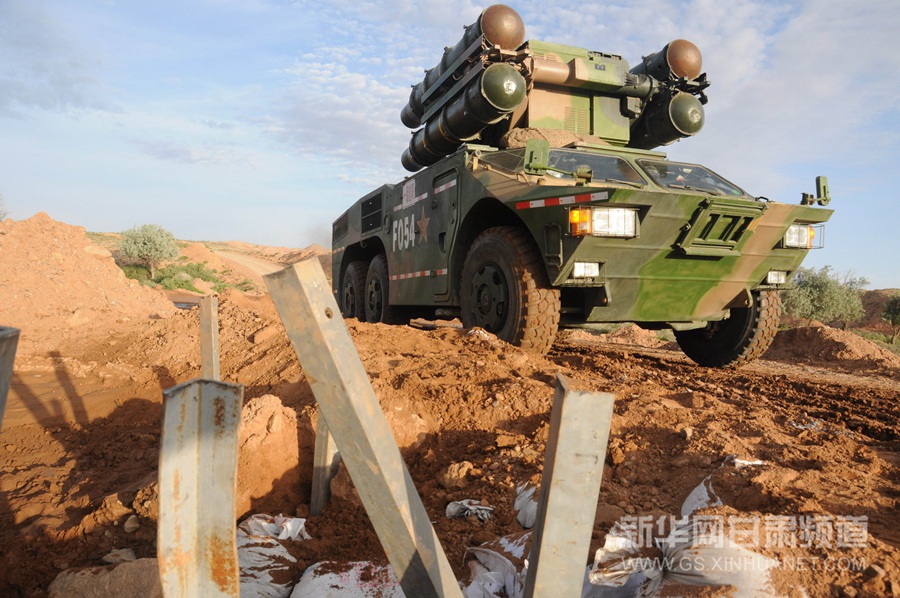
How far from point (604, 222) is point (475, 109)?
7.61 feet

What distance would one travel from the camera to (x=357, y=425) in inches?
55.7

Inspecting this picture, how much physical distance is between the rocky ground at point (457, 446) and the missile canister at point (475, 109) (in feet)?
7.10

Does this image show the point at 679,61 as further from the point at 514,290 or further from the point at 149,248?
the point at 149,248

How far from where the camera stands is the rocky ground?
2238mm

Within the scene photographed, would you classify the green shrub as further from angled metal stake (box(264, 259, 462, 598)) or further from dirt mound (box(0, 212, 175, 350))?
angled metal stake (box(264, 259, 462, 598))

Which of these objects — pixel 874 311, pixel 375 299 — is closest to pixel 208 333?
pixel 375 299

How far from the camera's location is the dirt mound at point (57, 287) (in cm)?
805

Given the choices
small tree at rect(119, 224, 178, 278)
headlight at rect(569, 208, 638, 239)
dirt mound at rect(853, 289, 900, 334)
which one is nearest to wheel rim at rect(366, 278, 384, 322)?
headlight at rect(569, 208, 638, 239)

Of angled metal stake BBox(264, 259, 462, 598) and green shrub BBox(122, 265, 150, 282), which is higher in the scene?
green shrub BBox(122, 265, 150, 282)

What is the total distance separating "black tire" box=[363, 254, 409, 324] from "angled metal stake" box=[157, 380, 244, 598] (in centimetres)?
676

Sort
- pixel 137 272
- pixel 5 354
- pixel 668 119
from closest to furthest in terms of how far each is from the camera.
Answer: pixel 5 354, pixel 668 119, pixel 137 272

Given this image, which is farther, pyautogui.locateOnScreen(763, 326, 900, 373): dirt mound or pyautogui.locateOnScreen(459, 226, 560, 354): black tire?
pyautogui.locateOnScreen(763, 326, 900, 373): dirt mound

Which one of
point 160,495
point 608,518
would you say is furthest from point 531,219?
point 160,495

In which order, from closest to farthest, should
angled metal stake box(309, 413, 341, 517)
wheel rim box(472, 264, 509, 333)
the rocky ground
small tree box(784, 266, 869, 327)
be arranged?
the rocky ground, angled metal stake box(309, 413, 341, 517), wheel rim box(472, 264, 509, 333), small tree box(784, 266, 869, 327)
